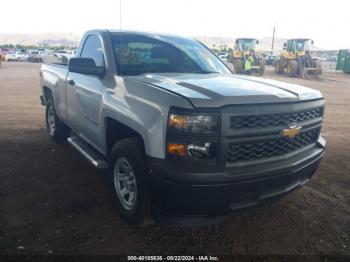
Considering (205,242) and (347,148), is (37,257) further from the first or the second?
(347,148)

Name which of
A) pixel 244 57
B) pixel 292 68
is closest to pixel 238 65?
pixel 244 57

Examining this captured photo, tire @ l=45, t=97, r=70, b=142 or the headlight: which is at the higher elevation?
the headlight

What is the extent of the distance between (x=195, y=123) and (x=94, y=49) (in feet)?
7.78

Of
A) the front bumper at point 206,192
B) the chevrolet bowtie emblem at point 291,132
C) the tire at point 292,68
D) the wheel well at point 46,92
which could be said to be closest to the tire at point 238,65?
the tire at point 292,68

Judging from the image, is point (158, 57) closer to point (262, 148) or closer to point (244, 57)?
point (262, 148)

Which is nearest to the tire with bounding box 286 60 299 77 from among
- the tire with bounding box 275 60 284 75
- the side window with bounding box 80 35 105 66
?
the tire with bounding box 275 60 284 75

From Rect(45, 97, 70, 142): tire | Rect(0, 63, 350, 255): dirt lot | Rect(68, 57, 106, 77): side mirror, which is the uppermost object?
Rect(68, 57, 106, 77): side mirror

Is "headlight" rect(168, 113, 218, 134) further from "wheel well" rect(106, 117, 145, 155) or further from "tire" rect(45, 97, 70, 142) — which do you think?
"tire" rect(45, 97, 70, 142)

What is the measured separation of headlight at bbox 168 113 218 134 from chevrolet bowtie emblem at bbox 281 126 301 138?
2.30ft

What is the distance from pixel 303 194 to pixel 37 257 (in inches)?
121

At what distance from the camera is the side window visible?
4.04m

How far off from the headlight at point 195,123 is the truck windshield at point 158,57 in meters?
1.29

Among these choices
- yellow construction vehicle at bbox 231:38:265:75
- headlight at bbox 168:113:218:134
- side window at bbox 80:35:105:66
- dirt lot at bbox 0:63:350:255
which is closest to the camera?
headlight at bbox 168:113:218:134

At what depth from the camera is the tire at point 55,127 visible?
578 cm
